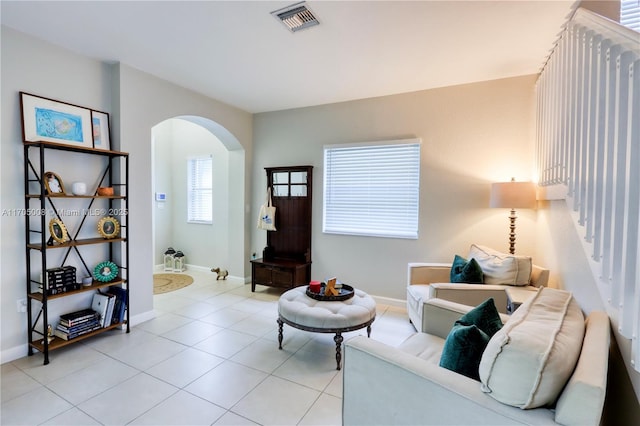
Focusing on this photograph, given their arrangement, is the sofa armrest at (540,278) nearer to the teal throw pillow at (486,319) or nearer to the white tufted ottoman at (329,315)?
the white tufted ottoman at (329,315)

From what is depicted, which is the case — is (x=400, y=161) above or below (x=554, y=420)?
above

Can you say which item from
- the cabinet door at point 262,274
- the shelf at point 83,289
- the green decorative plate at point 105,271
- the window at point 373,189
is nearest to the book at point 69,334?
the shelf at point 83,289

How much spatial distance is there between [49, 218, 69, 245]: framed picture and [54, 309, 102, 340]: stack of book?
0.74m

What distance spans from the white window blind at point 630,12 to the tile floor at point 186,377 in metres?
3.29

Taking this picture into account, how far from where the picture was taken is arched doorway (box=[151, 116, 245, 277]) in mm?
5113

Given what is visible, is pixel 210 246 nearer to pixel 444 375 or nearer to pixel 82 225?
pixel 82 225

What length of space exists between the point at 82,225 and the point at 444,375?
345 centimetres

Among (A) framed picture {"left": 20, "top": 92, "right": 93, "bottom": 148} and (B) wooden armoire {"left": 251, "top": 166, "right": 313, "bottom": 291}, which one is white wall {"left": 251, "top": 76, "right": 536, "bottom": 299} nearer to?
(B) wooden armoire {"left": 251, "top": 166, "right": 313, "bottom": 291}

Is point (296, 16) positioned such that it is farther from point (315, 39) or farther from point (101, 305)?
point (101, 305)

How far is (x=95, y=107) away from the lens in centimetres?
302

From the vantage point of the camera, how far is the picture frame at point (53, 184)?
8.34 feet

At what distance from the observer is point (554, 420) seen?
92cm

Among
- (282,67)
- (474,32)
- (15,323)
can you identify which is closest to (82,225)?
(15,323)

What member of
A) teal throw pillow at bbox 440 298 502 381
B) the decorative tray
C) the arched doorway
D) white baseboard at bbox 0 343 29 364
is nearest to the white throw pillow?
the decorative tray
